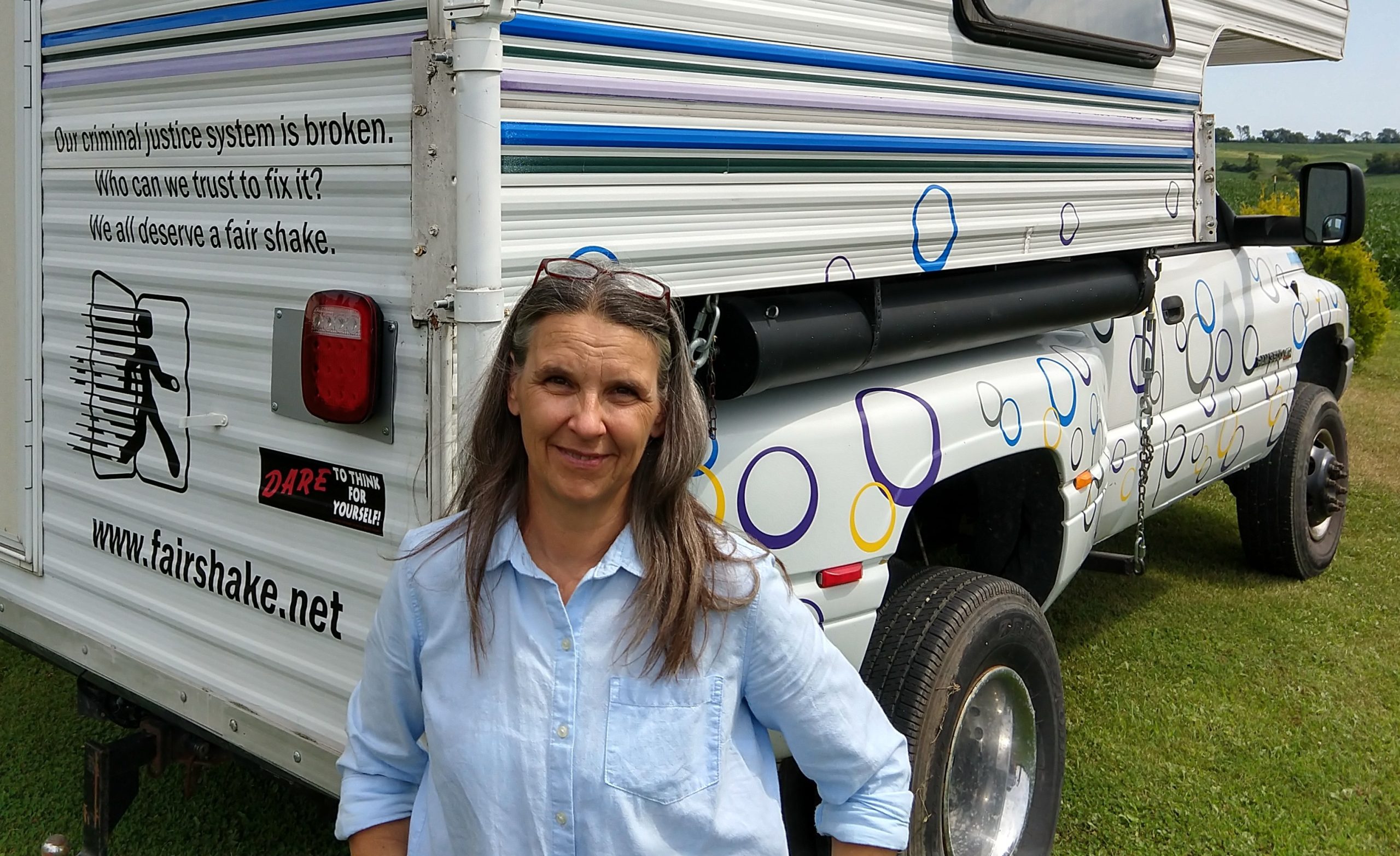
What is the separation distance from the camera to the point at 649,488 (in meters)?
1.80

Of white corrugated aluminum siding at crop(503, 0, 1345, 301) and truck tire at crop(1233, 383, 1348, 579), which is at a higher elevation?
white corrugated aluminum siding at crop(503, 0, 1345, 301)

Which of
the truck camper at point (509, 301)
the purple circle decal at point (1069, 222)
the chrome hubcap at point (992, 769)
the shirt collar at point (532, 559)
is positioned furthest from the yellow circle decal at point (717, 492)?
the purple circle decal at point (1069, 222)

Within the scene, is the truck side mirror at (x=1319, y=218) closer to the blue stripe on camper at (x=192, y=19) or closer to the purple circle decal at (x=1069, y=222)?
the purple circle decal at (x=1069, y=222)

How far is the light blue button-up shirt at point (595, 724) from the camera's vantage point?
166 centimetres

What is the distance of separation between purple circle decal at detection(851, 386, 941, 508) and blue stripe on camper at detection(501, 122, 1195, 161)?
53 cm

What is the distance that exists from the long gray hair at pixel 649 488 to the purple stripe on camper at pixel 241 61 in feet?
2.10

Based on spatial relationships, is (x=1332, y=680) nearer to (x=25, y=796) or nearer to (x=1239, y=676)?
(x=1239, y=676)

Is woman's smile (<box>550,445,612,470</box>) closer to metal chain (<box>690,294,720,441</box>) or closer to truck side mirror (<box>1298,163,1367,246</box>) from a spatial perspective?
metal chain (<box>690,294,720,441</box>)

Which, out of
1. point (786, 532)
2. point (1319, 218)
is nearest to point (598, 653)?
point (786, 532)

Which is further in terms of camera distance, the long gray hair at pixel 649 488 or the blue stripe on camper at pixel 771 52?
the blue stripe on camper at pixel 771 52

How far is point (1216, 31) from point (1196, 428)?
136 cm

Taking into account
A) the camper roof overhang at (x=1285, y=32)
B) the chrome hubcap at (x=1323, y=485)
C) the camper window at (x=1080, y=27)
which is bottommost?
the chrome hubcap at (x=1323, y=485)

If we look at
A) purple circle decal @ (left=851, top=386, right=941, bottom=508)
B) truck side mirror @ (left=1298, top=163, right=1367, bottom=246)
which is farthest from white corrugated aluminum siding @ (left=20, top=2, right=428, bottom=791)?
truck side mirror @ (left=1298, top=163, right=1367, bottom=246)

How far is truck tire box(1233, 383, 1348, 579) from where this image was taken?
19.5 ft
